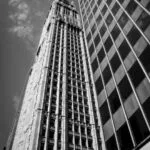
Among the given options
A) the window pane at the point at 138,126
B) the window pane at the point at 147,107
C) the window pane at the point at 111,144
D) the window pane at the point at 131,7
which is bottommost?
the window pane at the point at 111,144

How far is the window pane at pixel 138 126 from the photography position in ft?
49.9

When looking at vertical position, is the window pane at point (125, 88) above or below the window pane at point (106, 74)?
above

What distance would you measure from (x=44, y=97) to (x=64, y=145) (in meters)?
17.8

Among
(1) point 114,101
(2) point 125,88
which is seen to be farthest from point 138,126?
(1) point 114,101

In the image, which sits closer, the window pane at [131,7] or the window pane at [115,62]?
the window pane at [115,62]

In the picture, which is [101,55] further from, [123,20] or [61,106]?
[61,106]

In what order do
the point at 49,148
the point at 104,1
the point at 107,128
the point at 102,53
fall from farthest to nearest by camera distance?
the point at 49,148, the point at 104,1, the point at 102,53, the point at 107,128

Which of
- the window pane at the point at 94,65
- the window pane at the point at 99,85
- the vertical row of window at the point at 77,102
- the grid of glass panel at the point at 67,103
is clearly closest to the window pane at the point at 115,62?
the window pane at the point at 99,85

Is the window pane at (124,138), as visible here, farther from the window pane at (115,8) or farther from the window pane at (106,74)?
the window pane at (115,8)

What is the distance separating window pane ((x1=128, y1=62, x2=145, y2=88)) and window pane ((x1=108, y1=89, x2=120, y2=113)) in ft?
8.12

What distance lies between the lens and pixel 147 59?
1781 centimetres

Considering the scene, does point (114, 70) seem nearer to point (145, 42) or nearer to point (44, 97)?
point (145, 42)

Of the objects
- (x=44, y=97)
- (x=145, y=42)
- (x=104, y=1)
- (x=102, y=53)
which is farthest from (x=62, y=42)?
(x=145, y=42)

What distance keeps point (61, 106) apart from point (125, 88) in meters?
46.1
